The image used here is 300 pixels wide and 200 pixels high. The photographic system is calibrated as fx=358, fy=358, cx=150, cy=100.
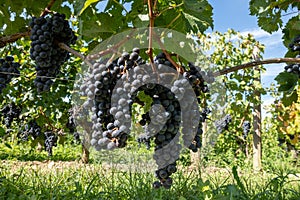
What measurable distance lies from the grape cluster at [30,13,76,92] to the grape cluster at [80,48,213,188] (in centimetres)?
36

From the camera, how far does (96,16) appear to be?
1.99 metres

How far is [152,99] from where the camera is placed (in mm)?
1365

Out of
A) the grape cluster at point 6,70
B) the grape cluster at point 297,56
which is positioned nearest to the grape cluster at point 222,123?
the grape cluster at point 297,56

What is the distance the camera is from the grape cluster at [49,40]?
5.65 feet

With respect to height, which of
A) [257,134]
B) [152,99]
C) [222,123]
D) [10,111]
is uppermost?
[222,123]

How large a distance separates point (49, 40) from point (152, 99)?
0.68 meters

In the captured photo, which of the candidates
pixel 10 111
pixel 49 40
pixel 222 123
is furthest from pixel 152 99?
pixel 222 123

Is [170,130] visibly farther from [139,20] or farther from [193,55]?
[139,20]

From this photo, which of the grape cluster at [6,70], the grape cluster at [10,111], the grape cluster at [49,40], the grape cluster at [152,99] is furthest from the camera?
the grape cluster at [10,111]

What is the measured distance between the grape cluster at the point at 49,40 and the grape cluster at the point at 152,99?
0.36 m

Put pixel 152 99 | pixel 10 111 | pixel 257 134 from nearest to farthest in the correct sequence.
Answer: pixel 152 99, pixel 10 111, pixel 257 134

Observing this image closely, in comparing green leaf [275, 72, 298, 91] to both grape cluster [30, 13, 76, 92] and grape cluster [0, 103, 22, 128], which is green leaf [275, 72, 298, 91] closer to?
grape cluster [30, 13, 76, 92]

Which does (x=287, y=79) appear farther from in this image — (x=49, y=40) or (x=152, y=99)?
(x=49, y=40)

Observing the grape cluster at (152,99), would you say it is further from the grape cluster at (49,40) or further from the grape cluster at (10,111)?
the grape cluster at (10,111)
